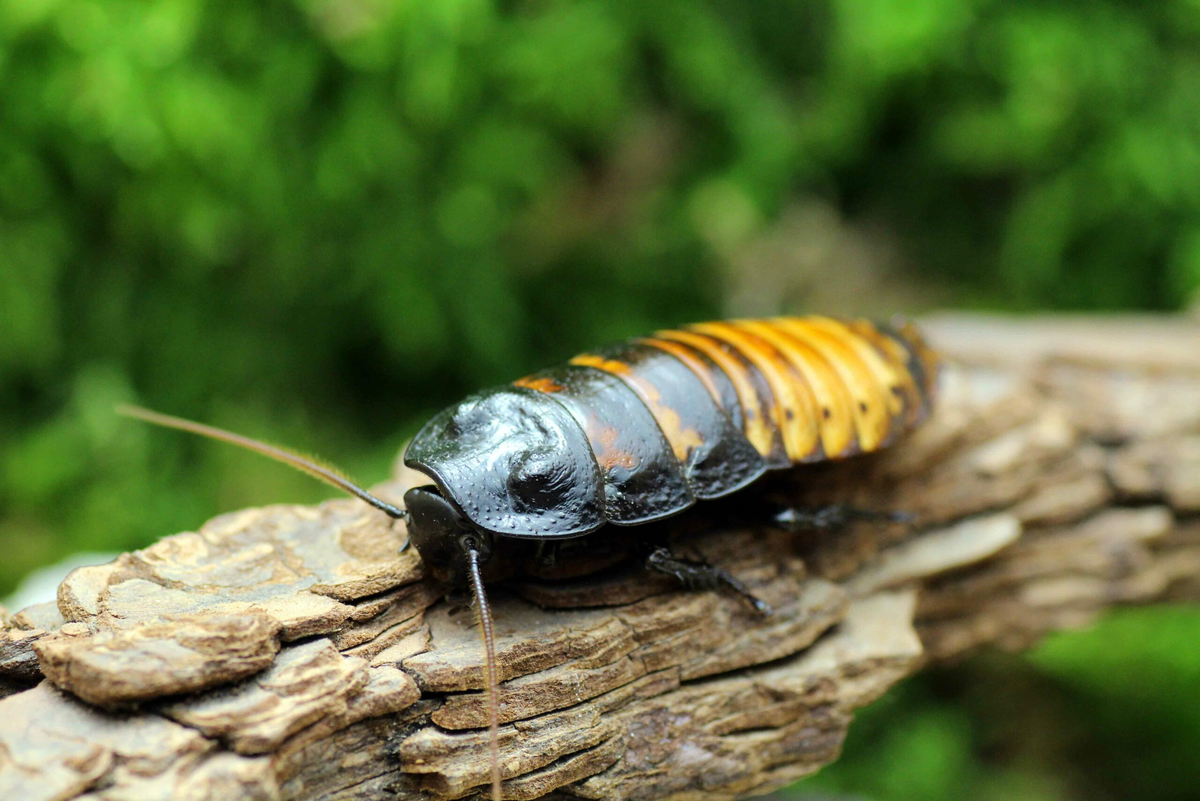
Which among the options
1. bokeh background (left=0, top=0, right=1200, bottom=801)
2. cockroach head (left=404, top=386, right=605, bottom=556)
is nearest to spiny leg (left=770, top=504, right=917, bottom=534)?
cockroach head (left=404, top=386, right=605, bottom=556)

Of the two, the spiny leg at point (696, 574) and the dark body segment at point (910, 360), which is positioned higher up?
the dark body segment at point (910, 360)

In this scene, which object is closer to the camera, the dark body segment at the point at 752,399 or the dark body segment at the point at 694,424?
the dark body segment at the point at 694,424

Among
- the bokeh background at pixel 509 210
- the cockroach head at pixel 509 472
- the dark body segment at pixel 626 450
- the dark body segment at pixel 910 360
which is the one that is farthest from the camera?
the bokeh background at pixel 509 210

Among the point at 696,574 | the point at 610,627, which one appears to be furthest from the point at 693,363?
the point at 610,627

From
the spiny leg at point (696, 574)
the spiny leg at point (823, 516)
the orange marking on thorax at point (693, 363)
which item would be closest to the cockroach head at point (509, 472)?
the spiny leg at point (696, 574)

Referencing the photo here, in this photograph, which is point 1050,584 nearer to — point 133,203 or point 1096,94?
point 1096,94

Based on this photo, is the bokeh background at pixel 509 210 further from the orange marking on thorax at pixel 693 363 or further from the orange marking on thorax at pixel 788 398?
the orange marking on thorax at pixel 693 363

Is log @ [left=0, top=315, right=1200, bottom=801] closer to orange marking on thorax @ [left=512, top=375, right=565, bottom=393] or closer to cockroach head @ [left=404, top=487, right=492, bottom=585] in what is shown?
cockroach head @ [left=404, top=487, right=492, bottom=585]

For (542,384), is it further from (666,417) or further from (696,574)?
(696,574)
